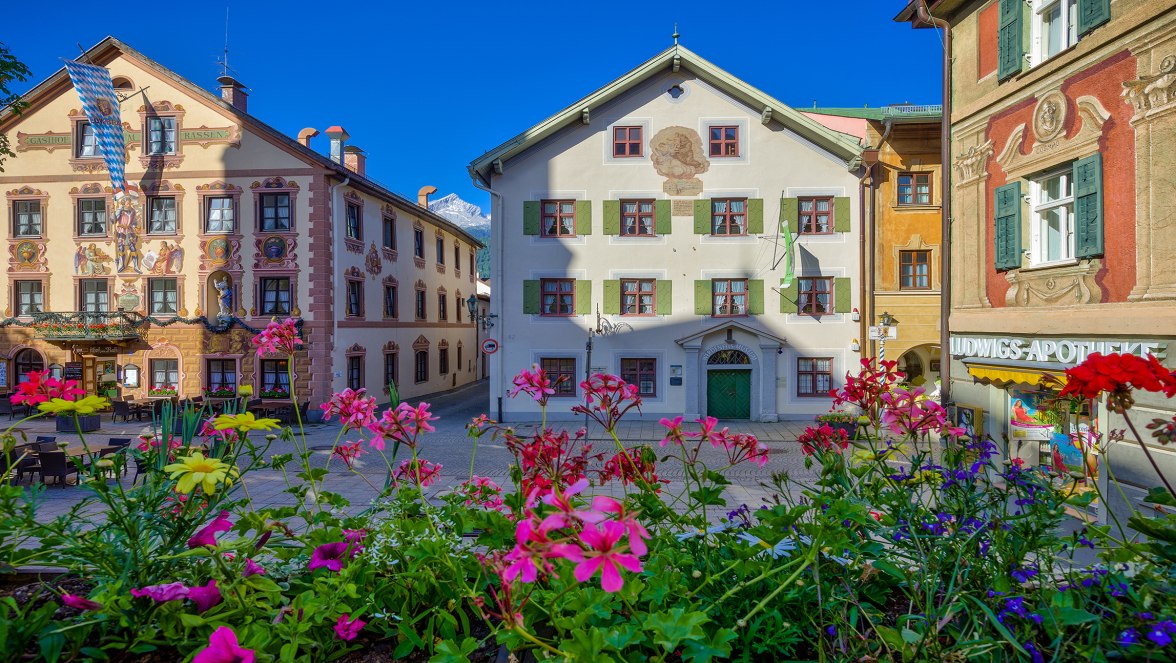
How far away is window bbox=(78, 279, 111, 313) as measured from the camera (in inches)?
890

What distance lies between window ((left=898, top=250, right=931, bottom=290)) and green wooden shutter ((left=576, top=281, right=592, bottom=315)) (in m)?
9.95

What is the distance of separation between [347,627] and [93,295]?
26.7m

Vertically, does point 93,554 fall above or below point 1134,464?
above

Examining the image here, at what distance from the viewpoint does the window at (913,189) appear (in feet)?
65.8

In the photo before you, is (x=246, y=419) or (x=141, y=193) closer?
(x=246, y=419)

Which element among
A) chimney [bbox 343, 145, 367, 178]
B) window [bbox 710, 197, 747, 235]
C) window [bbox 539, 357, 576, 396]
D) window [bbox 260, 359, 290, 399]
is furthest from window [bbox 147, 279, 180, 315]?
window [bbox 710, 197, 747, 235]

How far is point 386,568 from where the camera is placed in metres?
2.49

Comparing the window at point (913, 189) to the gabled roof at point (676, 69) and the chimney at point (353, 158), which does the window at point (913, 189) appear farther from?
the chimney at point (353, 158)

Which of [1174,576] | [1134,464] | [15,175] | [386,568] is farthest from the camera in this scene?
[15,175]

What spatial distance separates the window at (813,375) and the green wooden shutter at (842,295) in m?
1.70

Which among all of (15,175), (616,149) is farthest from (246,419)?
(15,175)

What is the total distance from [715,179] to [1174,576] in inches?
800

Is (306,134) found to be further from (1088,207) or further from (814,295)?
(1088,207)

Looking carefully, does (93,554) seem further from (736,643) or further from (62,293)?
(62,293)
